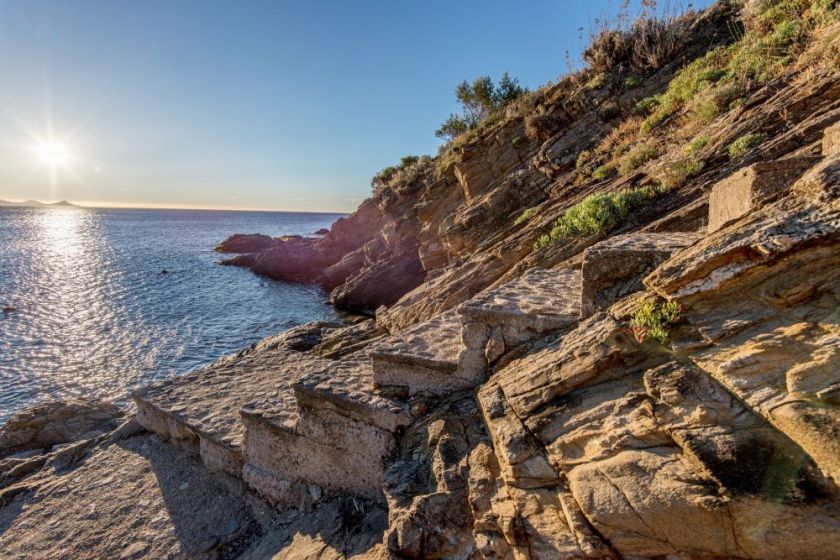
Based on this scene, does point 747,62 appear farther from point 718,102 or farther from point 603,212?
point 603,212

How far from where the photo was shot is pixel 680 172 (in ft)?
31.2

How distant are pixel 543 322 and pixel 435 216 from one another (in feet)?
65.0

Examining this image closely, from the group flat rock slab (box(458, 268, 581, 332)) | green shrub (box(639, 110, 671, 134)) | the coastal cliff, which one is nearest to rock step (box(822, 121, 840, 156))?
the coastal cliff

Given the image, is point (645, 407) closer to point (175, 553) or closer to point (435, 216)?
point (175, 553)

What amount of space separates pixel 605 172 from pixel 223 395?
13.2 metres

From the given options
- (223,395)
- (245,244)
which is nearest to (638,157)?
(223,395)

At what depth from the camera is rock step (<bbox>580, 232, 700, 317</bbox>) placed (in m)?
5.04

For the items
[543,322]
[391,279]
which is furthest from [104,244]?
[543,322]

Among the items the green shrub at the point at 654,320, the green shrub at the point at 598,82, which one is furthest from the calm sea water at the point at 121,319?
the green shrub at the point at 598,82

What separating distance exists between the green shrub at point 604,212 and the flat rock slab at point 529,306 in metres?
3.18

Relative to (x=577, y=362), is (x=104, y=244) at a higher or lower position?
lower

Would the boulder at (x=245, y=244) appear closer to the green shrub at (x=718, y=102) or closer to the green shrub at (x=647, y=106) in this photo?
the green shrub at (x=647, y=106)

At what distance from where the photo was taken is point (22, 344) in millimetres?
19438

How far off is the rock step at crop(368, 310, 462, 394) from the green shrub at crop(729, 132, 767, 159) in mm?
7842
